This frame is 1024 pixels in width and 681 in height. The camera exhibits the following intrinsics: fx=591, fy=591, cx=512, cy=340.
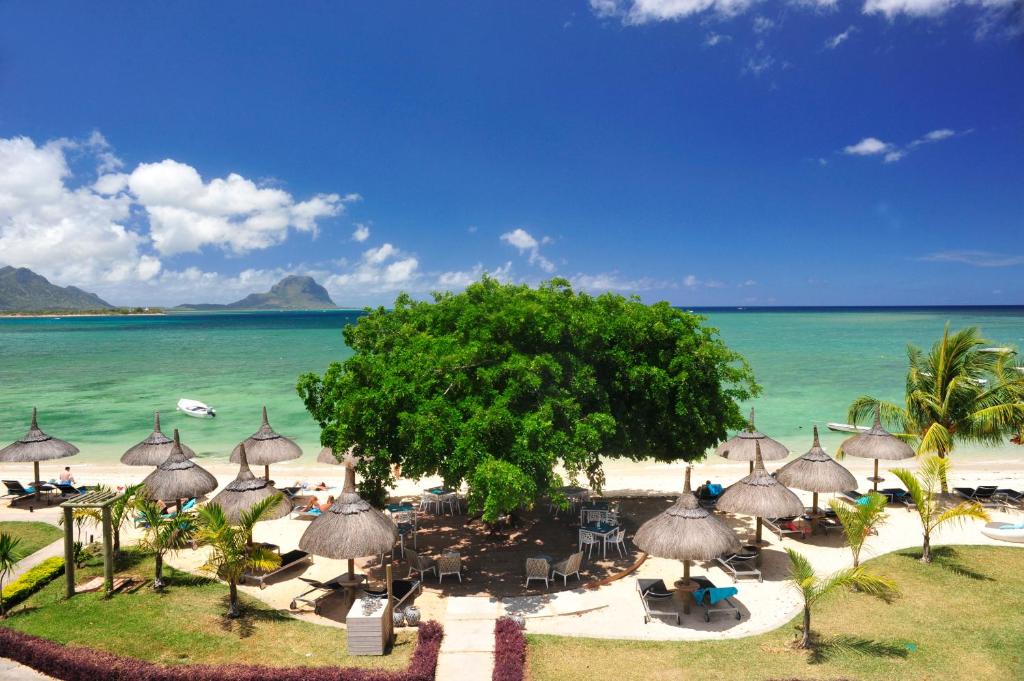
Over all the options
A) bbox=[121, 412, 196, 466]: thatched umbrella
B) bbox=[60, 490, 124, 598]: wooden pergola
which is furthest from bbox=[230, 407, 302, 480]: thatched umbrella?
bbox=[60, 490, 124, 598]: wooden pergola

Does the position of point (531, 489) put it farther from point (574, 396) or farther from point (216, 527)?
point (216, 527)

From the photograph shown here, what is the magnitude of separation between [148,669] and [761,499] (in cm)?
1032

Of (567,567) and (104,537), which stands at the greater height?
(104,537)

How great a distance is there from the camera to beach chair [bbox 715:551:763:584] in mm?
11047

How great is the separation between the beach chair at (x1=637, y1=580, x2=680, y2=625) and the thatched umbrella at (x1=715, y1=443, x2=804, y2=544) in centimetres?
216

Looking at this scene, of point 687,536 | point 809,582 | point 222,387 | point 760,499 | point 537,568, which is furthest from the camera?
point 222,387

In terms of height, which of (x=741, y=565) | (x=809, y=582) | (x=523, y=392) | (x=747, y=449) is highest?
(x=523, y=392)

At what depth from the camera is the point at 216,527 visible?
9.16m

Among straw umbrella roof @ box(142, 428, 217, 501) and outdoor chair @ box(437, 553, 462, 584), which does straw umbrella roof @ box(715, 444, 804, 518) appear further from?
straw umbrella roof @ box(142, 428, 217, 501)

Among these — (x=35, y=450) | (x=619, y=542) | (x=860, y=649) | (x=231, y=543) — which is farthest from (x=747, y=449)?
(x=35, y=450)

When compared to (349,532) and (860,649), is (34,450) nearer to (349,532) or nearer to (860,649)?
(349,532)

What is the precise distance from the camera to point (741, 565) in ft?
37.7

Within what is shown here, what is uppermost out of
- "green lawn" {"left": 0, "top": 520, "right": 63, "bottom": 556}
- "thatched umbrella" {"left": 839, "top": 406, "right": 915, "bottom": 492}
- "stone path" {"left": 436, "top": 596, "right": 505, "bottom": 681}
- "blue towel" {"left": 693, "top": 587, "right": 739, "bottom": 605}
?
"thatched umbrella" {"left": 839, "top": 406, "right": 915, "bottom": 492}

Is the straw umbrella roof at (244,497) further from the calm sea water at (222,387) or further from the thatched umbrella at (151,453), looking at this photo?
the calm sea water at (222,387)
